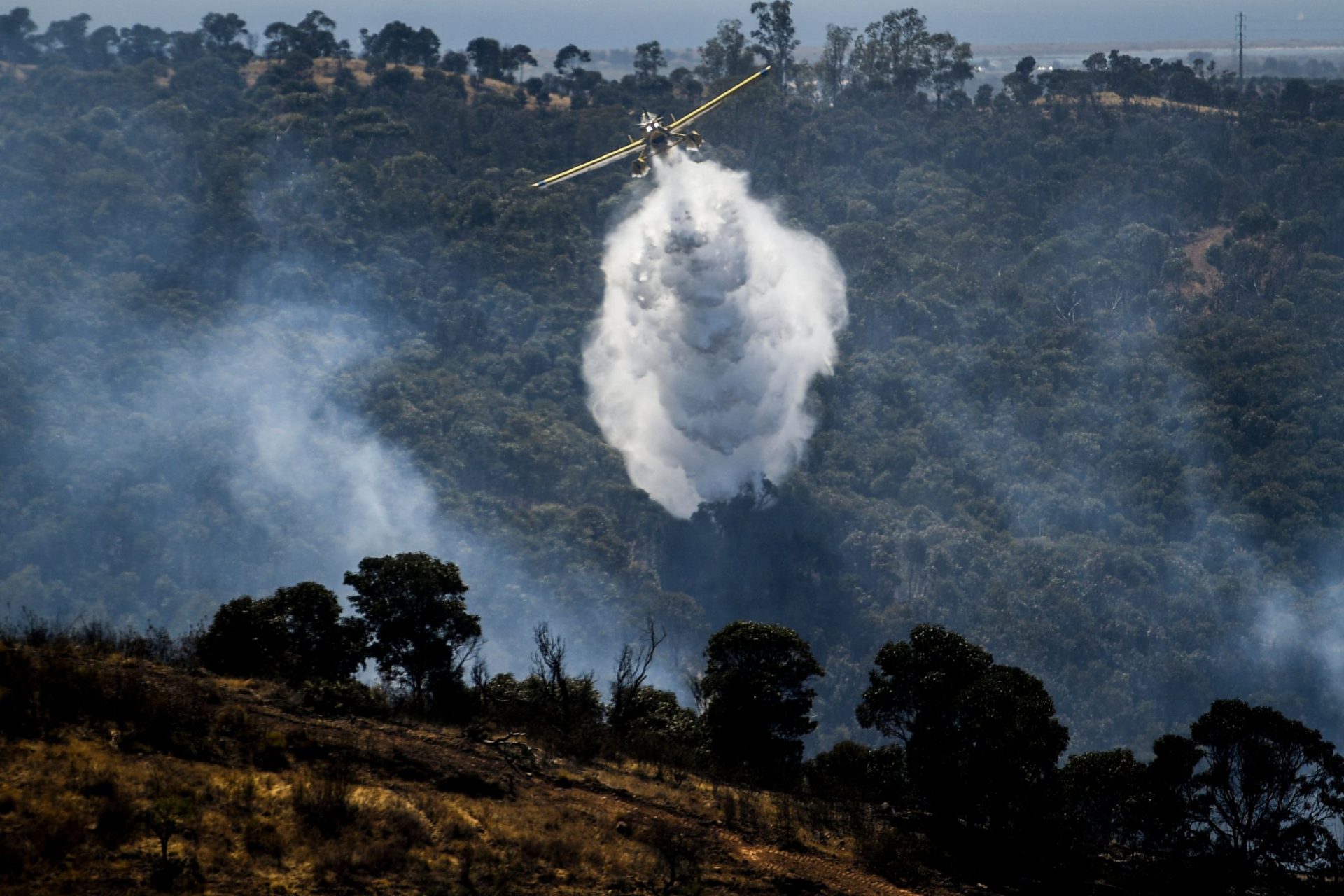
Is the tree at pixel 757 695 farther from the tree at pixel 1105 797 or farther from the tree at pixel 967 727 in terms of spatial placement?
the tree at pixel 1105 797

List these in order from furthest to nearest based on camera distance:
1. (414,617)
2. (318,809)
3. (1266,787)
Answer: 1. (414,617)
2. (1266,787)
3. (318,809)

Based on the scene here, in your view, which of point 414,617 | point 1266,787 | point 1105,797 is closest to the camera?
point 1266,787

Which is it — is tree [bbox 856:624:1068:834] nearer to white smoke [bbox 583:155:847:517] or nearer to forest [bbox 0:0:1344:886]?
forest [bbox 0:0:1344:886]

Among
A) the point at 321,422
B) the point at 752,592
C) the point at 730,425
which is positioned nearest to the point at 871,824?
the point at 752,592

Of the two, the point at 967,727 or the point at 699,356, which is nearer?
the point at 967,727

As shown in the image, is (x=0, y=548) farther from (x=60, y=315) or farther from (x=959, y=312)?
(x=959, y=312)

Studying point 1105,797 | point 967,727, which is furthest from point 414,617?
point 1105,797

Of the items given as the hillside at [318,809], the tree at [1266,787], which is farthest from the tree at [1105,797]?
the hillside at [318,809]

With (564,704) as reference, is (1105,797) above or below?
above

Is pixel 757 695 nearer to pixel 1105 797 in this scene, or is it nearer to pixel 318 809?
pixel 1105 797
